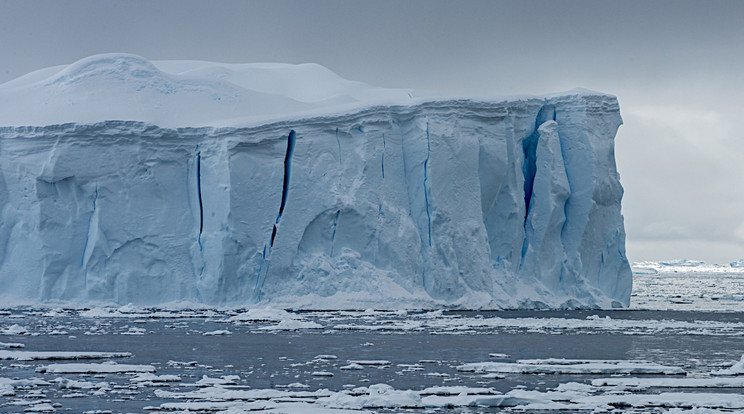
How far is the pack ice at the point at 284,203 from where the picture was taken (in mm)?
22453

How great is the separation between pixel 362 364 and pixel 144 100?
14.7m

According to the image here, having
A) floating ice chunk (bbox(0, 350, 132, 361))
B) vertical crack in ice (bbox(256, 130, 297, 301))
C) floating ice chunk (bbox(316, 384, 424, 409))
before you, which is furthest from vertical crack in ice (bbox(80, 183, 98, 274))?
floating ice chunk (bbox(316, 384, 424, 409))

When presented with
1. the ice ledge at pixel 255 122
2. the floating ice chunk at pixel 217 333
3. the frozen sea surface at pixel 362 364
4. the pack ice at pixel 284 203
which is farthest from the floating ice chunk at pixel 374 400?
the ice ledge at pixel 255 122

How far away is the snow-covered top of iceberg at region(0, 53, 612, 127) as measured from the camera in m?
23.5

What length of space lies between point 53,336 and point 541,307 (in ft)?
41.8

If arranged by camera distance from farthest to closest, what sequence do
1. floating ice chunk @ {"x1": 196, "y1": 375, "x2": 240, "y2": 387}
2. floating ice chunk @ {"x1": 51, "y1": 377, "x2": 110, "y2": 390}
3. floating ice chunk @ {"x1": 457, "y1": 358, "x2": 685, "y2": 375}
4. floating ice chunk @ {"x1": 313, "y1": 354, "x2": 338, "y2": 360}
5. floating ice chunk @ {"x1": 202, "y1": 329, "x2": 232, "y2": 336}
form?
floating ice chunk @ {"x1": 202, "y1": 329, "x2": 232, "y2": 336} → floating ice chunk @ {"x1": 313, "y1": 354, "x2": 338, "y2": 360} → floating ice chunk @ {"x1": 457, "y1": 358, "x2": 685, "y2": 375} → floating ice chunk @ {"x1": 196, "y1": 375, "x2": 240, "y2": 387} → floating ice chunk @ {"x1": 51, "y1": 377, "x2": 110, "y2": 390}

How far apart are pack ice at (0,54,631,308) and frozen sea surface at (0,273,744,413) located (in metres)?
2.03

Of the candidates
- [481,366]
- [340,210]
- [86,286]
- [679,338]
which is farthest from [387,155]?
[481,366]

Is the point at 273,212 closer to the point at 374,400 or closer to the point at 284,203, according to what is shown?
the point at 284,203

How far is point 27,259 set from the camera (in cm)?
2267

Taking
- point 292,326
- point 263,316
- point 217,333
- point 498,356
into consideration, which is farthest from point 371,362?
point 263,316

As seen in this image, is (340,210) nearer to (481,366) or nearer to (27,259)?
(27,259)

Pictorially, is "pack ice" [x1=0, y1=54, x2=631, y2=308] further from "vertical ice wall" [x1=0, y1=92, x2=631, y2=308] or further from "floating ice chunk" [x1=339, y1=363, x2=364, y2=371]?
"floating ice chunk" [x1=339, y1=363, x2=364, y2=371]

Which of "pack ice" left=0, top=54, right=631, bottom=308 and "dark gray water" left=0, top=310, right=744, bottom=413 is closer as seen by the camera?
"dark gray water" left=0, top=310, right=744, bottom=413
